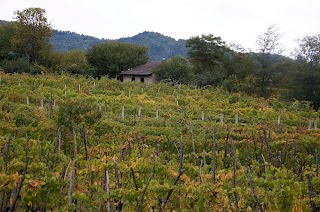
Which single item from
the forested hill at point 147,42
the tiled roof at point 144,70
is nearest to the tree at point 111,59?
the tiled roof at point 144,70

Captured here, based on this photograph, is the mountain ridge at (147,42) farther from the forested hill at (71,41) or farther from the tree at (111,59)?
the tree at (111,59)

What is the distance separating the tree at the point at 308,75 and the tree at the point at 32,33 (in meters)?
26.1

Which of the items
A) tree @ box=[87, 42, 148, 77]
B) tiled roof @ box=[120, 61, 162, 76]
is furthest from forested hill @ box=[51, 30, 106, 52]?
tiled roof @ box=[120, 61, 162, 76]

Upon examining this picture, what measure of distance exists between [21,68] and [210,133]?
2953 centimetres

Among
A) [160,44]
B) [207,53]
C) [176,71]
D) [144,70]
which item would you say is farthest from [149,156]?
[160,44]

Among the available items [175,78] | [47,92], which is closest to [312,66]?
[175,78]

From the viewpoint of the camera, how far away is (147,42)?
136m

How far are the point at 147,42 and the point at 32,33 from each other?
330 ft

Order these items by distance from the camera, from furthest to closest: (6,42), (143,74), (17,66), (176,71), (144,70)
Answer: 1. (6,42)
2. (144,70)
3. (143,74)
4. (176,71)
5. (17,66)

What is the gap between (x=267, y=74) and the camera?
33.3 meters

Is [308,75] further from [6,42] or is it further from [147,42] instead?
[147,42]

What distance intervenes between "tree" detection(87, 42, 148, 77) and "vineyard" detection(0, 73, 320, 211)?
54.8 ft

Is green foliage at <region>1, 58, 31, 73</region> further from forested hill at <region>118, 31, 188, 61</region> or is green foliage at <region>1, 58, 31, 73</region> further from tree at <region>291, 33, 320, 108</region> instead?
forested hill at <region>118, 31, 188, 61</region>

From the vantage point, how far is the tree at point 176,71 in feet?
126
